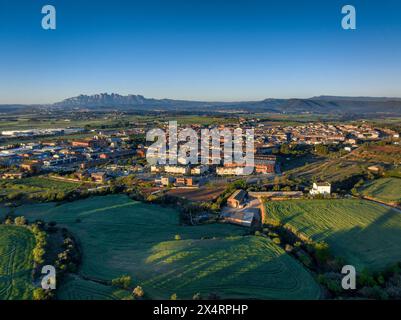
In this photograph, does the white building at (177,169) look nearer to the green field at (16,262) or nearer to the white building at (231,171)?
the white building at (231,171)

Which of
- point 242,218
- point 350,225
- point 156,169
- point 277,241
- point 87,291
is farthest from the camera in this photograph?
point 156,169

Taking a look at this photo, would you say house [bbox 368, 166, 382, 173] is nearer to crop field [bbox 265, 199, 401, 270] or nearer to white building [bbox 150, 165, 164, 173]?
crop field [bbox 265, 199, 401, 270]

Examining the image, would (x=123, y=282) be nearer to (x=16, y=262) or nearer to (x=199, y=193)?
(x=16, y=262)

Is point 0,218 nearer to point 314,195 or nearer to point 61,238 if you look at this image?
point 61,238

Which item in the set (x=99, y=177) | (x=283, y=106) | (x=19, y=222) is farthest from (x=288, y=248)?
(x=283, y=106)

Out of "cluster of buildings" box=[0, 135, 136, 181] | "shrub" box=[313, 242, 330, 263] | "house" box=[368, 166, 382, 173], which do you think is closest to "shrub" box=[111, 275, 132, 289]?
"shrub" box=[313, 242, 330, 263]
